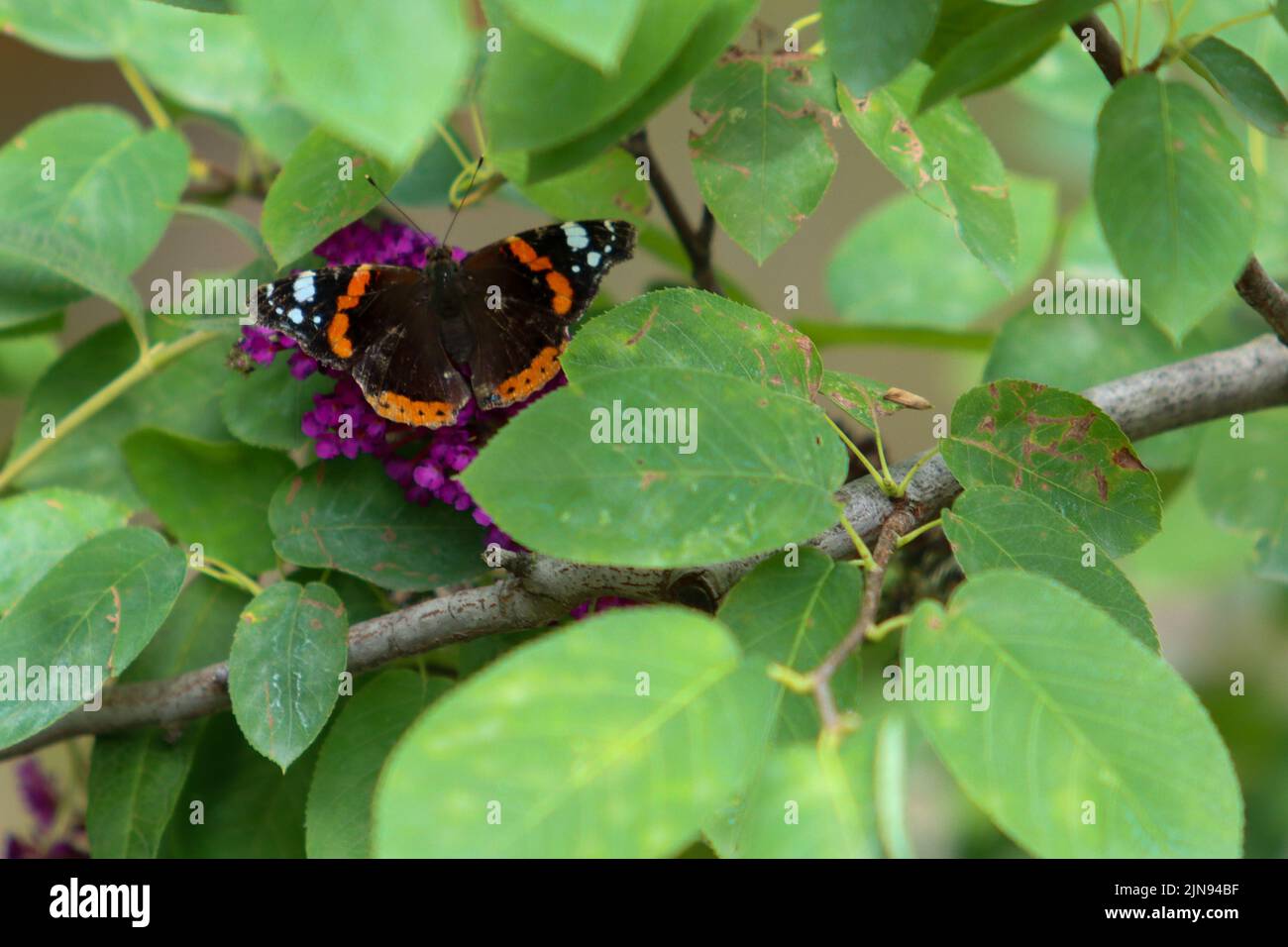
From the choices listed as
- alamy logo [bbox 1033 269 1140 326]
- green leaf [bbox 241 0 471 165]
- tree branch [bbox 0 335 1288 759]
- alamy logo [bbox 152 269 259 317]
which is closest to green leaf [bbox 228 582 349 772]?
tree branch [bbox 0 335 1288 759]

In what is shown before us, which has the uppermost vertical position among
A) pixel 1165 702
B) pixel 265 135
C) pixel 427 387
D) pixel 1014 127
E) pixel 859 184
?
pixel 859 184

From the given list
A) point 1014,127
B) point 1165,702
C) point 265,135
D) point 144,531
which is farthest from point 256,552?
point 1014,127

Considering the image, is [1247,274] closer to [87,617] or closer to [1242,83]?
[1242,83]

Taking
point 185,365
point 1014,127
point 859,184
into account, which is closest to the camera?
Result: point 185,365

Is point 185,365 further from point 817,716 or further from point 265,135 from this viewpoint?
point 817,716

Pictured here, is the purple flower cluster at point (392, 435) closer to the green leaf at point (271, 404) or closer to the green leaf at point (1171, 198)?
the green leaf at point (271, 404)

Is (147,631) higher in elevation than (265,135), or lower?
lower

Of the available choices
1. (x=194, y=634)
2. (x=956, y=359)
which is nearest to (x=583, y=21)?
(x=194, y=634)
